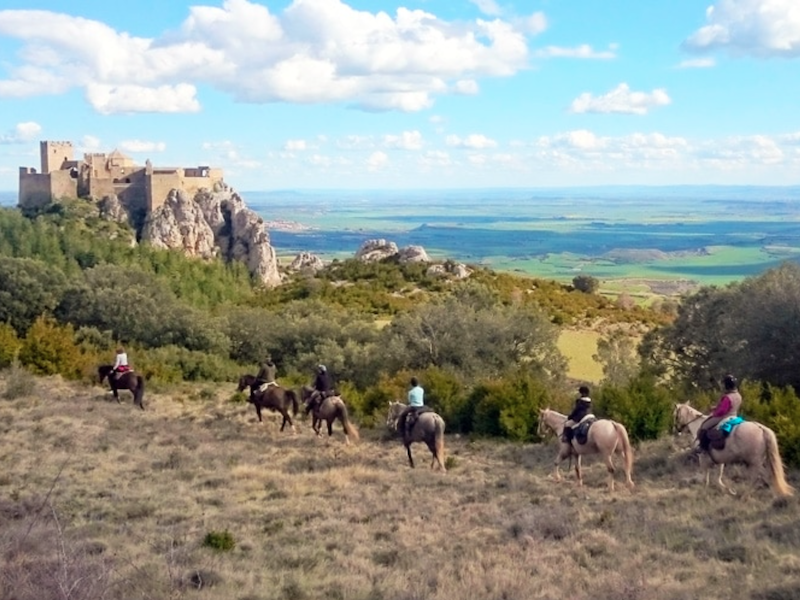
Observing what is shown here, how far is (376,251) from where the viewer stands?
7169 centimetres

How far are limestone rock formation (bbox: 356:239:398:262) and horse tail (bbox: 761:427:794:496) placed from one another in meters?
57.3

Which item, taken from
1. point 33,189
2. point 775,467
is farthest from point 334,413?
point 33,189

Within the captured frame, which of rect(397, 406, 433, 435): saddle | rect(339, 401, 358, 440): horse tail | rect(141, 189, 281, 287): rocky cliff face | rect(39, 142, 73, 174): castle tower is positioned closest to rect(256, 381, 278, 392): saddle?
rect(339, 401, 358, 440): horse tail

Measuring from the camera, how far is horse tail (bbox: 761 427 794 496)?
10938 millimetres

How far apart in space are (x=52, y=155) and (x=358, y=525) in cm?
8194

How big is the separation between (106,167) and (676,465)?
74724 millimetres

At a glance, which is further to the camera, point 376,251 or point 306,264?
point 306,264

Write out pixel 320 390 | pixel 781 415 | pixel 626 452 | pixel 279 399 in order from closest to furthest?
pixel 626 452 → pixel 781 415 → pixel 320 390 → pixel 279 399

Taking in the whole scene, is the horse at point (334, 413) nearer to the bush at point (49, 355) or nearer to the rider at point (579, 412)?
the rider at point (579, 412)

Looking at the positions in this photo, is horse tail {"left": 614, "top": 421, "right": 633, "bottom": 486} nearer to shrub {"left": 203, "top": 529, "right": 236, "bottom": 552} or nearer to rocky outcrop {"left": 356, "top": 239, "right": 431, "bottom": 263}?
shrub {"left": 203, "top": 529, "right": 236, "bottom": 552}

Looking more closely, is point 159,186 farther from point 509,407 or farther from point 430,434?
point 430,434

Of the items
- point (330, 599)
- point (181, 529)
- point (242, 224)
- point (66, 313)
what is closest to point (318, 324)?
point (66, 313)

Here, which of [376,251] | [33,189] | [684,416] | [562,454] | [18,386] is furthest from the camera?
[33,189]

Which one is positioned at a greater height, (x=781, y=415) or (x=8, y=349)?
(x=781, y=415)
